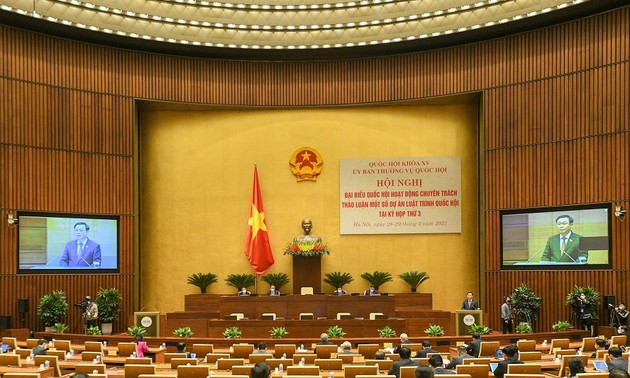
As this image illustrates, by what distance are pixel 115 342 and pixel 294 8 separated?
1005 cm

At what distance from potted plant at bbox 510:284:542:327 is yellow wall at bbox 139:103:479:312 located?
3.18 meters

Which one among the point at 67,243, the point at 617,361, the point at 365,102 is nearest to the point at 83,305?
the point at 67,243

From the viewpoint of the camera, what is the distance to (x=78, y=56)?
1961 cm

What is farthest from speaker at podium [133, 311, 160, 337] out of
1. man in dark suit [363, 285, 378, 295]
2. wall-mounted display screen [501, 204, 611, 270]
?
wall-mounted display screen [501, 204, 611, 270]

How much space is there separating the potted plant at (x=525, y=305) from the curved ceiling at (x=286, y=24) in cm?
668

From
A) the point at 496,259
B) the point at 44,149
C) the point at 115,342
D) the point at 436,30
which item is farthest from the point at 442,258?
the point at 44,149

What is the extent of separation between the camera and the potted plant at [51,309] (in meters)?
17.7

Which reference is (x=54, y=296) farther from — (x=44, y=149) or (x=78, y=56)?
Answer: (x=78, y=56)

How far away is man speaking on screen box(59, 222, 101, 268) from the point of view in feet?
62.2

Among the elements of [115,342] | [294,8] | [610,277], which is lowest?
[115,342]

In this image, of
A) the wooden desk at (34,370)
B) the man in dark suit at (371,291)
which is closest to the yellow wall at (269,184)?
the man in dark suit at (371,291)

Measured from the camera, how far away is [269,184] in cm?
2173

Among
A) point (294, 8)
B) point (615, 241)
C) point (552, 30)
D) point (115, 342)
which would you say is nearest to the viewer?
point (115, 342)

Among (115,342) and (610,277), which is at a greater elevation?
(610,277)
